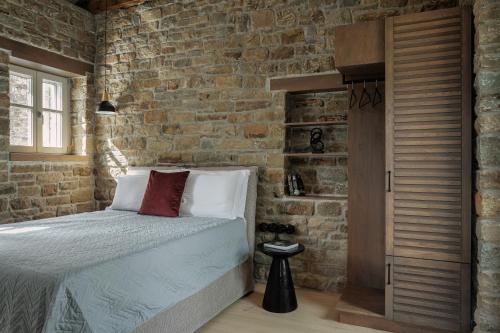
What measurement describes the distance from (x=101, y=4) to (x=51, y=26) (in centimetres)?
71

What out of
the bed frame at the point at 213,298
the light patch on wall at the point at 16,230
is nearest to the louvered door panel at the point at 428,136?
the bed frame at the point at 213,298

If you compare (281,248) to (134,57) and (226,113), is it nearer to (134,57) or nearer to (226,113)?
(226,113)

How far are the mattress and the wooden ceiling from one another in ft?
8.49

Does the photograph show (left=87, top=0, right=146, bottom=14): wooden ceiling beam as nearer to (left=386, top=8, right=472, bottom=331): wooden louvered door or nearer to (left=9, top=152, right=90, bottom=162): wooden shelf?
(left=9, top=152, right=90, bottom=162): wooden shelf

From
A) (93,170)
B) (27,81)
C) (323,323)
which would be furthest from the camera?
(93,170)

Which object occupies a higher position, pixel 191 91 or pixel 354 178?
pixel 191 91

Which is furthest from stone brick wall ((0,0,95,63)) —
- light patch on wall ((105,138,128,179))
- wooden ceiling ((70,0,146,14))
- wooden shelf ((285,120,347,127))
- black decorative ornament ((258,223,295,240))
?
black decorative ornament ((258,223,295,240))

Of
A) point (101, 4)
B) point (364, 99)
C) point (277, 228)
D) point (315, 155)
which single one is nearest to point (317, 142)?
point (315, 155)

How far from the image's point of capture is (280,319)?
276 cm

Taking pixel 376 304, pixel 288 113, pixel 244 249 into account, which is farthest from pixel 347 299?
pixel 288 113

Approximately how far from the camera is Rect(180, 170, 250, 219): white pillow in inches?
130

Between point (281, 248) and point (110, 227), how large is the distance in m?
1.33

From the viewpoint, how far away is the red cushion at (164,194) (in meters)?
3.30

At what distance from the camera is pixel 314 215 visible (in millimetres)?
3385
